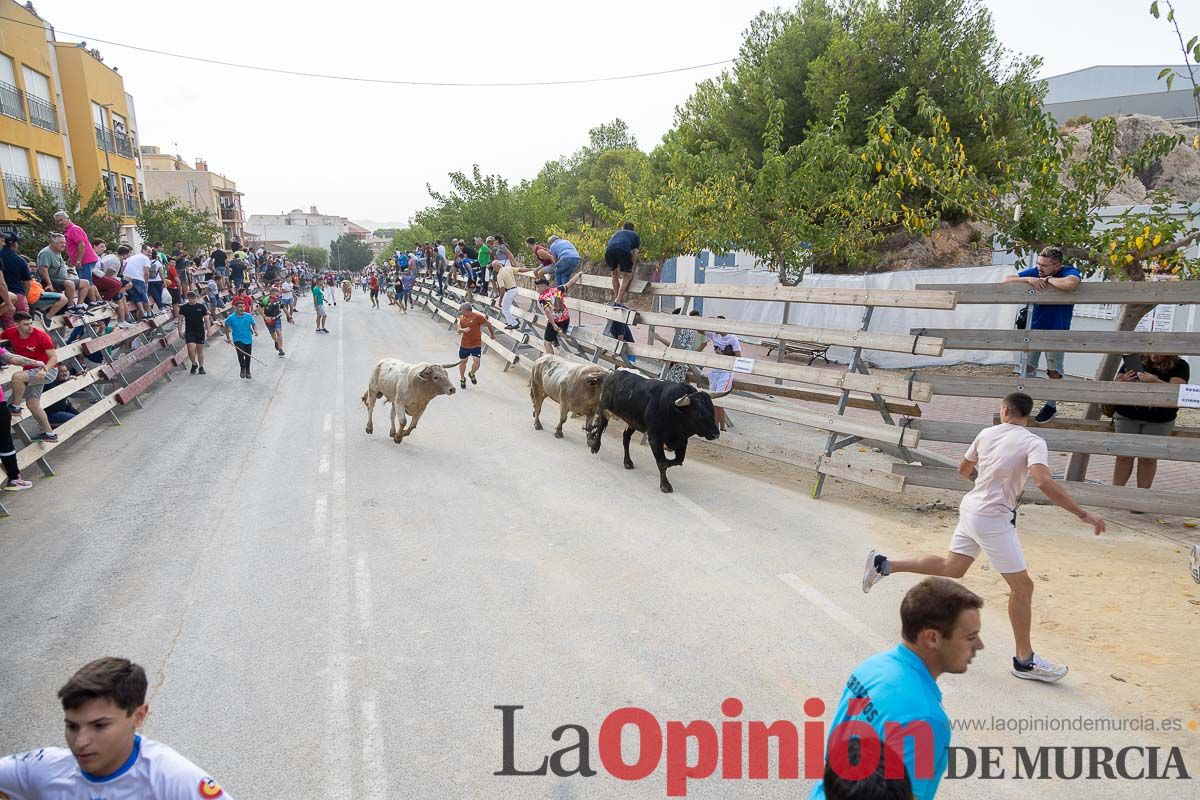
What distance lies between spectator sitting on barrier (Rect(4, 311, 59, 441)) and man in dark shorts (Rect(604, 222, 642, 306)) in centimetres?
848

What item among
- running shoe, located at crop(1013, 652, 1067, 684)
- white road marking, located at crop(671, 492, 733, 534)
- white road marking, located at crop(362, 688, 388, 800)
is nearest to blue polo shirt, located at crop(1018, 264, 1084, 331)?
white road marking, located at crop(671, 492, 733, 534)

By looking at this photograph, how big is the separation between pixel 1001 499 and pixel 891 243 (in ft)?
84.7

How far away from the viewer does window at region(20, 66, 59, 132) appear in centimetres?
2734

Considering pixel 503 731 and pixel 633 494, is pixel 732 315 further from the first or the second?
pixel 503 731

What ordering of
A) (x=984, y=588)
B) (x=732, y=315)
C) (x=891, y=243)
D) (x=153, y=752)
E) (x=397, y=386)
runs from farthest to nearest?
(x=891, y=243), (x=732, y=315), (x=397, y=386), (x=984, y=588), (x=153, y=752)

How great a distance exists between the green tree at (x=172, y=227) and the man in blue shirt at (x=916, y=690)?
125 feet

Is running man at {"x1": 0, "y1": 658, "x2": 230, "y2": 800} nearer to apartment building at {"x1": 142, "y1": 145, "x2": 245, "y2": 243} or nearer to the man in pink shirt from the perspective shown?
the man in pink shirt

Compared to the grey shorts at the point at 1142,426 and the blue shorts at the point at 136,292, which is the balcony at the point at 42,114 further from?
→ the grey shorts at the point at 1142,426

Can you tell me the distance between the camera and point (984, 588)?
587 cm

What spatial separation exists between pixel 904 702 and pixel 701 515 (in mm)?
5336

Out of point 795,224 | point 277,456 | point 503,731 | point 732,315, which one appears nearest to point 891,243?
point 732,315

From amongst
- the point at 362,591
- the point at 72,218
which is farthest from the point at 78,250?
the point at 362,591

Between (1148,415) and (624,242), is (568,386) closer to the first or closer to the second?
(624,242)

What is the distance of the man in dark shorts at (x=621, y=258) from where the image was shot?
1230 cm
